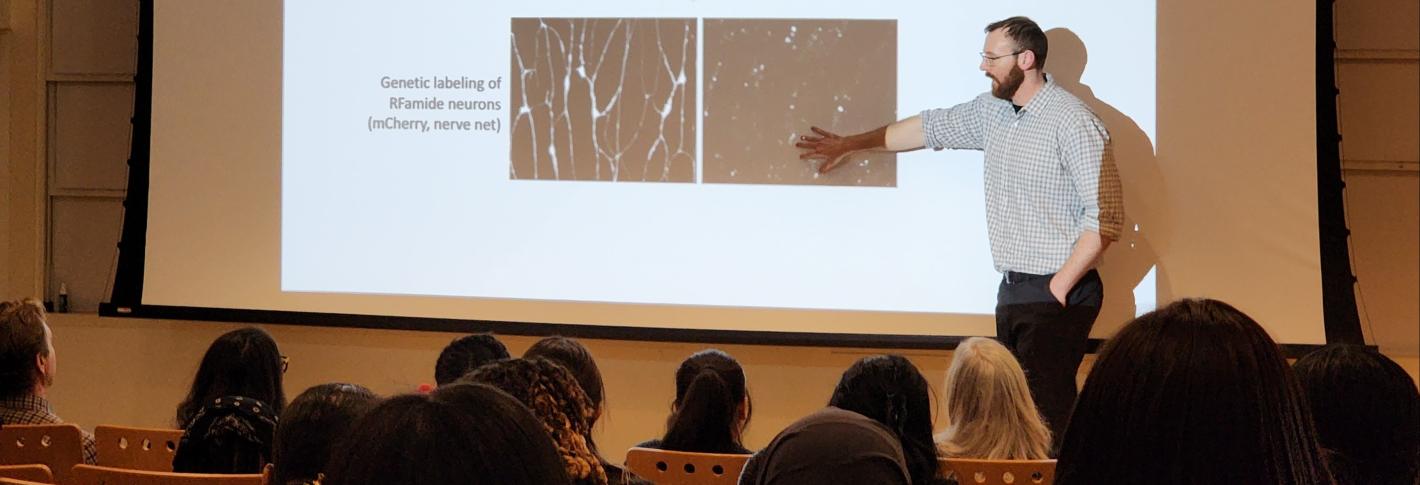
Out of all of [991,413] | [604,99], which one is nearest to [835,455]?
[991,413]

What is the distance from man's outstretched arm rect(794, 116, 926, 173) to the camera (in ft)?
15.0

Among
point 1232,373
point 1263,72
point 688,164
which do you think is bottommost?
point 1232,373

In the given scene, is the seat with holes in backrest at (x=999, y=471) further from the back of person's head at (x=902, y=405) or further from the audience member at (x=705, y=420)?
the audience member at (x=705, y=420)

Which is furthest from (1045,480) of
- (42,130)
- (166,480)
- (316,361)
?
(42,130)

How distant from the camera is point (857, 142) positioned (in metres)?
4.65

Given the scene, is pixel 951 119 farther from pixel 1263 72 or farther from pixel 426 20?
pixel 426 20

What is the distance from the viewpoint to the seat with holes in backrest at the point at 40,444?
3061 mm

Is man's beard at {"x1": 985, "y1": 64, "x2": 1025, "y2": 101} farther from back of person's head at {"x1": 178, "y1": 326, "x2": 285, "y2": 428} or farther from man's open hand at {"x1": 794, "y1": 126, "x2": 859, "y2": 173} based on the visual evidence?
back of person's head at {"x1": 178, "y1": 326, "x2": 285, "y2": 428}

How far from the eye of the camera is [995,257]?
14.2 feet

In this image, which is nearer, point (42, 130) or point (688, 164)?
point (688, 164)

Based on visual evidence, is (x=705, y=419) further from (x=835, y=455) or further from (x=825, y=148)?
(x=825, y=148)

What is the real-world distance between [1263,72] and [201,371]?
3.49 metres

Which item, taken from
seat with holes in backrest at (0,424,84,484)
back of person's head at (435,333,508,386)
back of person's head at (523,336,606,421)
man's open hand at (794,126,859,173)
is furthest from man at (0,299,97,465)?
man's open hand at (794,126,859,173)

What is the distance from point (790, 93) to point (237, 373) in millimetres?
2291
